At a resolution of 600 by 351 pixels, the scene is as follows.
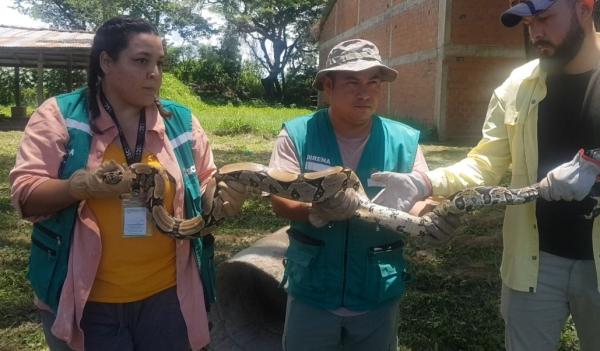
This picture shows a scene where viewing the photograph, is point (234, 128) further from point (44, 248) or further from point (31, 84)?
point (31, 84)

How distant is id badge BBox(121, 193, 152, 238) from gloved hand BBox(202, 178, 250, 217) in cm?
36

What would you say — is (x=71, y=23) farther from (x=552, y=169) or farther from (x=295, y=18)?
(x=552, y=169)

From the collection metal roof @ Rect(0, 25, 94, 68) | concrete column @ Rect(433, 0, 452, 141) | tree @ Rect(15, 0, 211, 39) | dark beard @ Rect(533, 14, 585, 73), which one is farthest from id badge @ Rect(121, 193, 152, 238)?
tree @ Rect(15, 0, 211, 39)

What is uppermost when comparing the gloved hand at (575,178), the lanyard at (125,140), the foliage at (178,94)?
the foliage at (178,94)

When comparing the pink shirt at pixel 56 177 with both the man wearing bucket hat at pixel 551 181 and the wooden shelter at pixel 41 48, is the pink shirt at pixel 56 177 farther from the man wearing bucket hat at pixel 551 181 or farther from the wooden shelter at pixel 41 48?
the wooden shelter at pixel 41 48

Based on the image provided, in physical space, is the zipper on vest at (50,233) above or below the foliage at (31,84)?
below

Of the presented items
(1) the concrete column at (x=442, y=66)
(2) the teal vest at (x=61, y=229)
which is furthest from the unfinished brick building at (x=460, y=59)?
(2) the teal vest at (x=61, y=229)

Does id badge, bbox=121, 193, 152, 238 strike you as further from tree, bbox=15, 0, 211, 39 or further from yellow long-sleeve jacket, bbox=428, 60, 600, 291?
tree, bbox=15, 0, 211, 39

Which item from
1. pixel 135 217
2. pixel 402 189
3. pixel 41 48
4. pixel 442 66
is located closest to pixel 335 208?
pixel 402 189

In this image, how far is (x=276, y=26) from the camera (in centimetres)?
5275

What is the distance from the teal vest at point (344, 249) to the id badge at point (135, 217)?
0.87 meters

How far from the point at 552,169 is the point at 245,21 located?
51507mm

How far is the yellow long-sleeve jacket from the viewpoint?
2963mm

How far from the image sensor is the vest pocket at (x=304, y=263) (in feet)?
9.87
